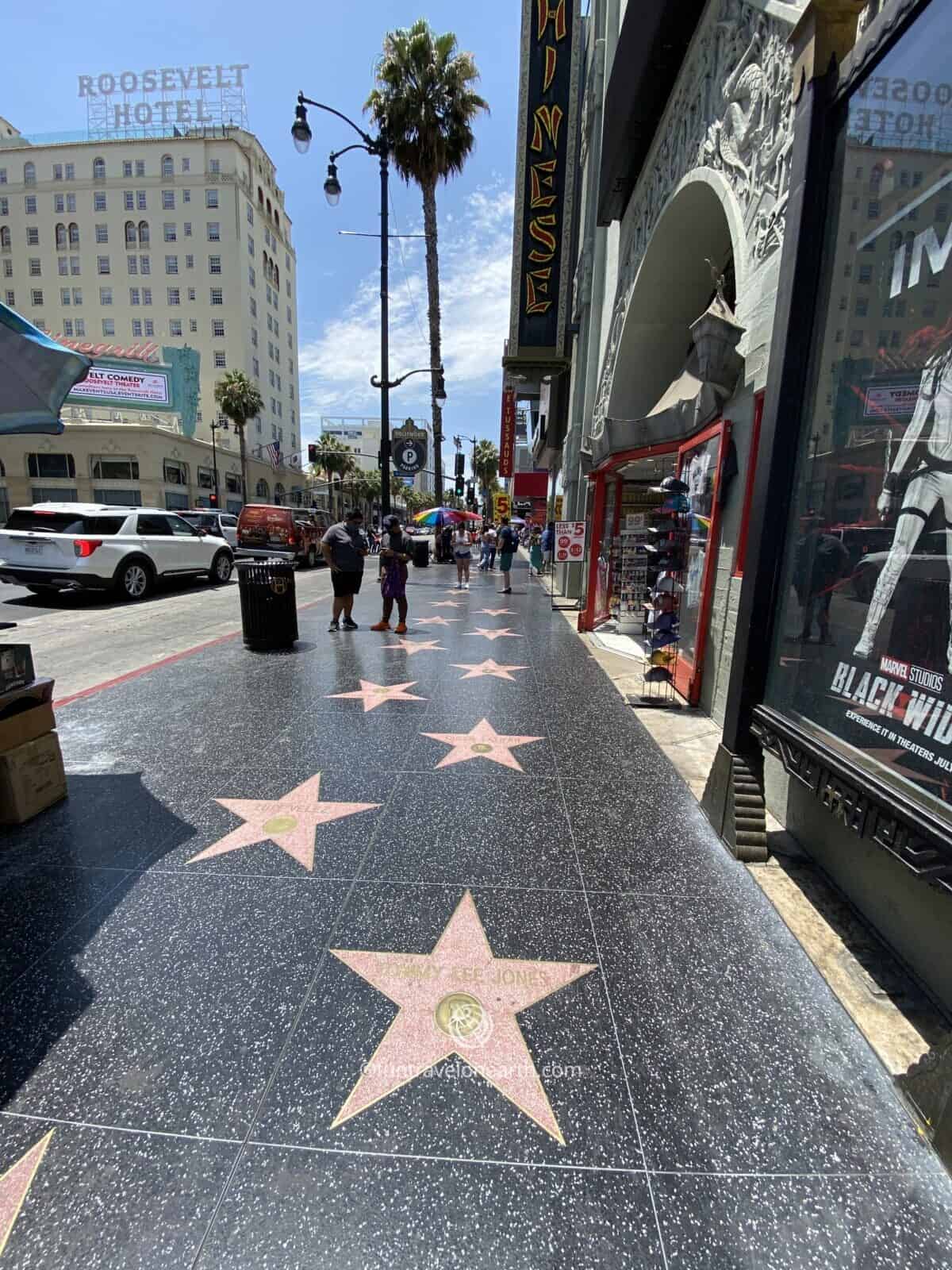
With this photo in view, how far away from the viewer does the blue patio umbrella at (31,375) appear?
11.6 feet

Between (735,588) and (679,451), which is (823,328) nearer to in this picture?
(735,588)

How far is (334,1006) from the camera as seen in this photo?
2160mm

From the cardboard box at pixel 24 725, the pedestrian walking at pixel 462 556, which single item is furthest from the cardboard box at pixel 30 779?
the pedestrian walking at pixel 462 556

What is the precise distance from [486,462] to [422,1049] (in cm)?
7901

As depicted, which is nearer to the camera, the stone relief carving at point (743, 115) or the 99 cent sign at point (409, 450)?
the stone relief carving at point (743, 115)

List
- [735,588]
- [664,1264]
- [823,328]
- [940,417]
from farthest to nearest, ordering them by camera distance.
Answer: [735,588], [823,328], [940,417], [664,1264]

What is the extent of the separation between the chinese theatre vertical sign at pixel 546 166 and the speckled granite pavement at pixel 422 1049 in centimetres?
1378

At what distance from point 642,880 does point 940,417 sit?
2.39 metres

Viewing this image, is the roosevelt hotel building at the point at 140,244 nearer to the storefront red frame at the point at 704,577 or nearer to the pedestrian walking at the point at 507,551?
the pedestrian walking at the point at 507,551

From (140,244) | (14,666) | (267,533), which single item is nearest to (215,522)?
(267,533)

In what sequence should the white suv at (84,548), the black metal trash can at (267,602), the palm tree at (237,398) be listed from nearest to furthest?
1. the black metal trash can at (267,602)
2. the white suv at (84,548)
3. the palm tree at (237,398)

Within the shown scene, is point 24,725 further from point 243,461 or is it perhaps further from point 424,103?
point 243,461

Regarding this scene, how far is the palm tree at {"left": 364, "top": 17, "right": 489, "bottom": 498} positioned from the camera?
701 inches

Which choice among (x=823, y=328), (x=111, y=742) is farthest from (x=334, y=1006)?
(x=823, y=328)
